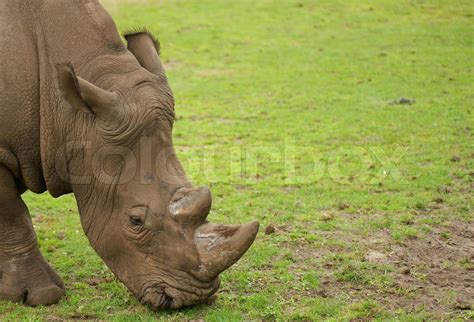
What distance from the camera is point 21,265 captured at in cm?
706

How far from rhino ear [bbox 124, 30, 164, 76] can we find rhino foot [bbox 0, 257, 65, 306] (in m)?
2.08

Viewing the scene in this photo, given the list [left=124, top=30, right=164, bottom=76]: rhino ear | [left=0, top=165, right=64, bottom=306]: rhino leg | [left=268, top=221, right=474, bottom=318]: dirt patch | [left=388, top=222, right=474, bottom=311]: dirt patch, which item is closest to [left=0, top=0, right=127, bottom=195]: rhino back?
[left=124, top=30, right=164, bottom=76]: rhino ear

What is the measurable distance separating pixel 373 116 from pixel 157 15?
11.7 m

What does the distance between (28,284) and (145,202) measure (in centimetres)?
163

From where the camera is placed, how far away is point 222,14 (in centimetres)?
2425

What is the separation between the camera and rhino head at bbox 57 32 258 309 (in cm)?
607

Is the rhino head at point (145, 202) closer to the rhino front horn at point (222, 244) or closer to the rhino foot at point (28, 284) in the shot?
the rhino front horn at point (222, 244)

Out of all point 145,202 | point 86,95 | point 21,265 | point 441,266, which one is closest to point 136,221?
point 145,202

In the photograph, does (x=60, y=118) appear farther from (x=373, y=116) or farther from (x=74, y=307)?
(x=373, y=116)

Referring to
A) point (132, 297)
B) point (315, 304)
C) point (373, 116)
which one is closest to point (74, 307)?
point (132, 297)

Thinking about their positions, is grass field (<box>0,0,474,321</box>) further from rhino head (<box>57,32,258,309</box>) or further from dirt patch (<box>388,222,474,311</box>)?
rhino head (<box>57,32,258,309</box>)

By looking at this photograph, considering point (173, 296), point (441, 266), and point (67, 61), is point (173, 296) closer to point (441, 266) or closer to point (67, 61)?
point (67, 61)

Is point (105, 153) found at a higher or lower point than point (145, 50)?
lower

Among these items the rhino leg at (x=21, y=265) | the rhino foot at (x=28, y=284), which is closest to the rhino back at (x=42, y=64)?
the rhino leg at (x=21, y=265)
